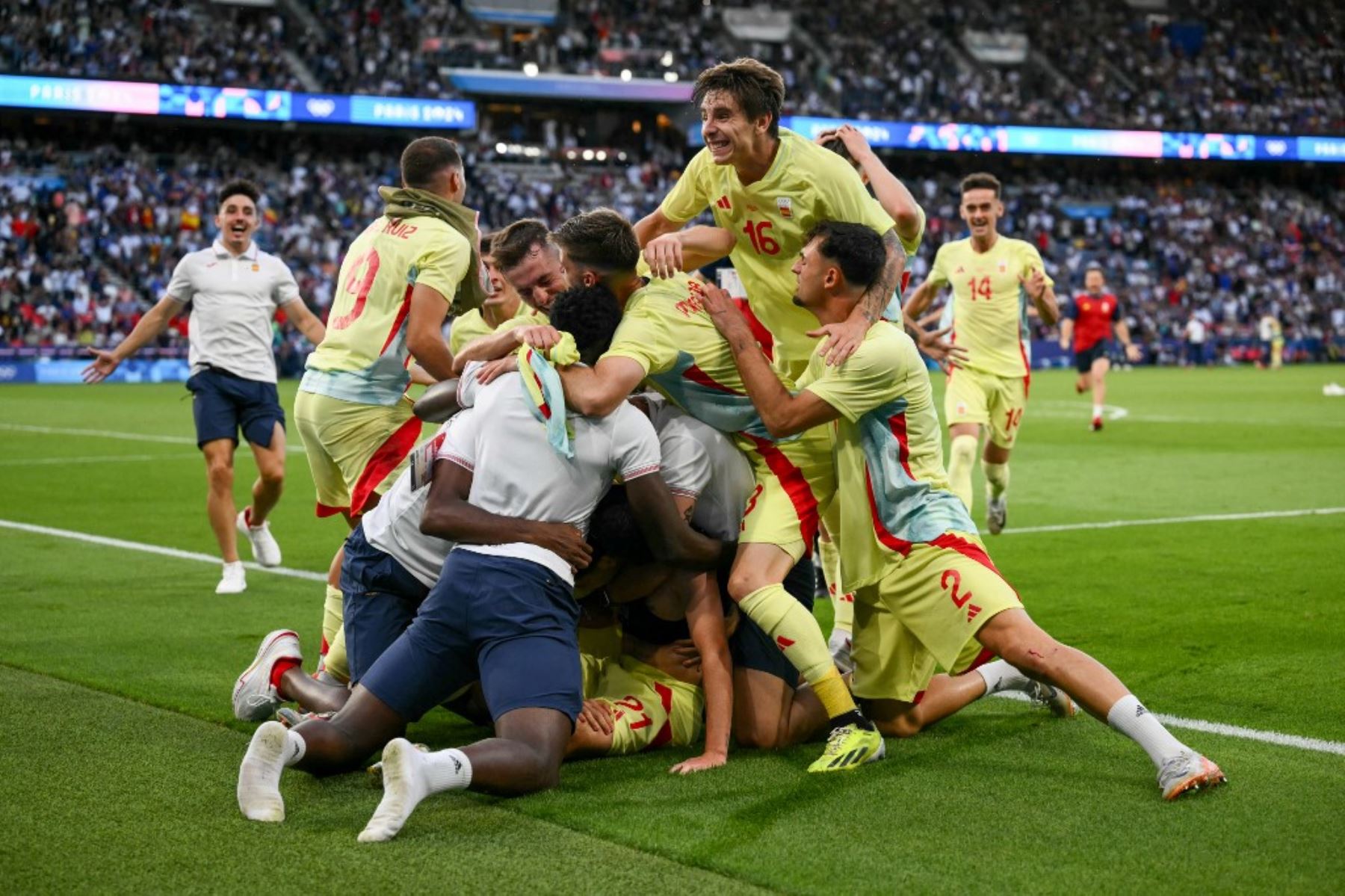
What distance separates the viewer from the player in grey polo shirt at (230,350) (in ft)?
32.0

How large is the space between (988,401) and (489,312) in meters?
5.26

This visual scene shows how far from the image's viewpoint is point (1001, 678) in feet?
20.8

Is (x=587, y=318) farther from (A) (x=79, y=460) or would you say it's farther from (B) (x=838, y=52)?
(B) (x=838, y=52)

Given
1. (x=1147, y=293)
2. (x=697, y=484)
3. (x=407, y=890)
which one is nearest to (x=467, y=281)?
(x=697, y=484)

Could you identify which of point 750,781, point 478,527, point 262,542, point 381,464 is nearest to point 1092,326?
point 262,542

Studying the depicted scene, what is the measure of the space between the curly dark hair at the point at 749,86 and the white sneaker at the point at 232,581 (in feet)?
15.5

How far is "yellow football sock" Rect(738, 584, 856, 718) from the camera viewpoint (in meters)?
5.65

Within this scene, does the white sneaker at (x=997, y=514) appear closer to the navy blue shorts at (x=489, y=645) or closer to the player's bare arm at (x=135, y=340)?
the player's bare arm at (x=135, y=340)

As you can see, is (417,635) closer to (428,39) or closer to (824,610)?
(824,610)

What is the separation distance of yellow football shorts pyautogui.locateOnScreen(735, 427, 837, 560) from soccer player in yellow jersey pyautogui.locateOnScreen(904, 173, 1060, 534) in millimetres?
5274

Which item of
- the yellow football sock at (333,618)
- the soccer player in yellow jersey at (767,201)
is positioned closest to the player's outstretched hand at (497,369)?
the soccer player in yellow jersey at (767,201)

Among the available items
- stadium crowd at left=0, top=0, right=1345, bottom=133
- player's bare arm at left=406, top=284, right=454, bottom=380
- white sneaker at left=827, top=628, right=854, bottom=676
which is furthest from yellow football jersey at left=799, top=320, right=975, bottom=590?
stadium crowd at left=0, top=0, right=1345, bottom=133

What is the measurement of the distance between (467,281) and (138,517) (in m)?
6.77

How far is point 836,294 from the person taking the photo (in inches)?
236
